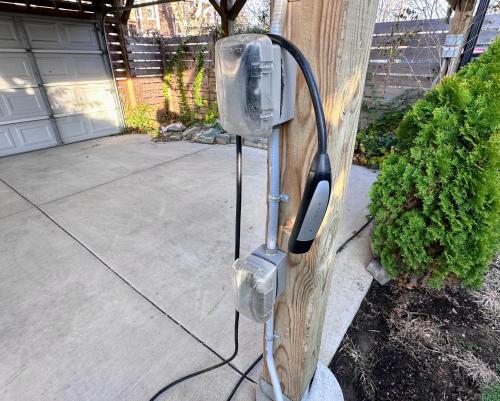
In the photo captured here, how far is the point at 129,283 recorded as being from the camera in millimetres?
1740

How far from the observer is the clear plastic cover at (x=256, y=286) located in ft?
2.22

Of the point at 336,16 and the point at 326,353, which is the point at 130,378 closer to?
the point at 326,353

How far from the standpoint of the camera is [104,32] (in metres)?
5.00

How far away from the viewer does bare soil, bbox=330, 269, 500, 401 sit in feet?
3.91

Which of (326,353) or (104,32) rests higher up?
(104,32)

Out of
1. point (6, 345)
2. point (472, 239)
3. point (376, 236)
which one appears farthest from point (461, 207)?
point (6, 345)

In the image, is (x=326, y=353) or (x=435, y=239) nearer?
(x=326, y=353)

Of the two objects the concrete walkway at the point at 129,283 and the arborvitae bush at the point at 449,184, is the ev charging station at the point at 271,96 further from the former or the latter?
the arborvitae bush at the point at 449,184

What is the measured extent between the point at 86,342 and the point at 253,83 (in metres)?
1.50

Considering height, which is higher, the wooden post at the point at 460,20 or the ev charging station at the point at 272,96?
the wooden post at the point at 460,20

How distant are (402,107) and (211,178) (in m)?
2.80

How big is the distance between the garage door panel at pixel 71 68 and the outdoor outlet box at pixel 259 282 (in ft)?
17.6

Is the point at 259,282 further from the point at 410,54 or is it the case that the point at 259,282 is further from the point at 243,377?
the point at 410,54

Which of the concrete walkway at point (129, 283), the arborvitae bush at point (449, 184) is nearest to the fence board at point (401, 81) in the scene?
the concrete walkway at point (129, 283)
